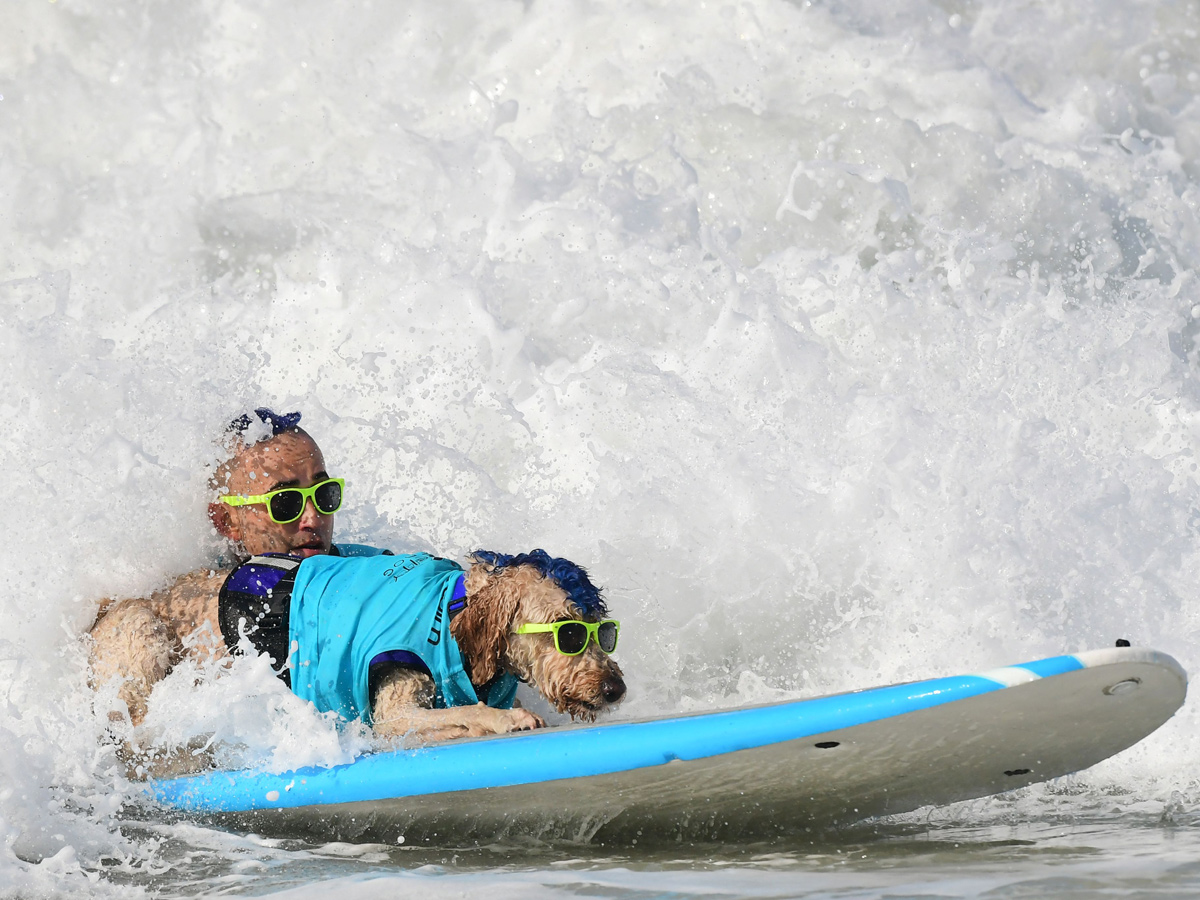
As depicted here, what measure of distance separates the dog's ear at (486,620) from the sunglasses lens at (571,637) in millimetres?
145

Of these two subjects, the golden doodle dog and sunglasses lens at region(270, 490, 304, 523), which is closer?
the golden doodle dog

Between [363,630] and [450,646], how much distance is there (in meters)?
0.24

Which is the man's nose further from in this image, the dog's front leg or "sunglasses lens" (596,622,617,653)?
"sunglasses lens" (596,622,617,653)

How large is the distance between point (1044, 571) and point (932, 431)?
767mm

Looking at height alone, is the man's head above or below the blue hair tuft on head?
below

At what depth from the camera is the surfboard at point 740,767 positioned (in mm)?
2955

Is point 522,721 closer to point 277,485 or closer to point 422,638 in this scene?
point 422,638

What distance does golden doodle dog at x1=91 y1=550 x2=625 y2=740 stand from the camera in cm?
342

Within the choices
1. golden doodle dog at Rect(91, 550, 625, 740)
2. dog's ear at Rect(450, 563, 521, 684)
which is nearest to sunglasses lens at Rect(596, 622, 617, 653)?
golden doodle dog at Rect(91, 550, 625, 740)

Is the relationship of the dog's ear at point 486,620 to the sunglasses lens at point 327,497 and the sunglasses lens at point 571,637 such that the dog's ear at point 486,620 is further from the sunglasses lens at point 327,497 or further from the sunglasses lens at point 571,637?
the sunglasses lens at point 327,497

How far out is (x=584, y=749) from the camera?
3.15 m

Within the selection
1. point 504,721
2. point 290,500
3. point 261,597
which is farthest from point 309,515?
point 504,721

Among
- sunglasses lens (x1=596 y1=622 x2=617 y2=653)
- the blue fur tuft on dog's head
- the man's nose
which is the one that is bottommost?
sunglasses lens (x1=596 y1=622 x2=617 y2=653)

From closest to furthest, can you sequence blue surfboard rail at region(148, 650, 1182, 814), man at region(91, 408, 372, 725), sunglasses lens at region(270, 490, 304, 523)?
blue surfboard rail at region(148, 650, 1182, 814), man at region(91, 408, 372, 725), sunglasses lens at region(270, 490, 304, 523)
